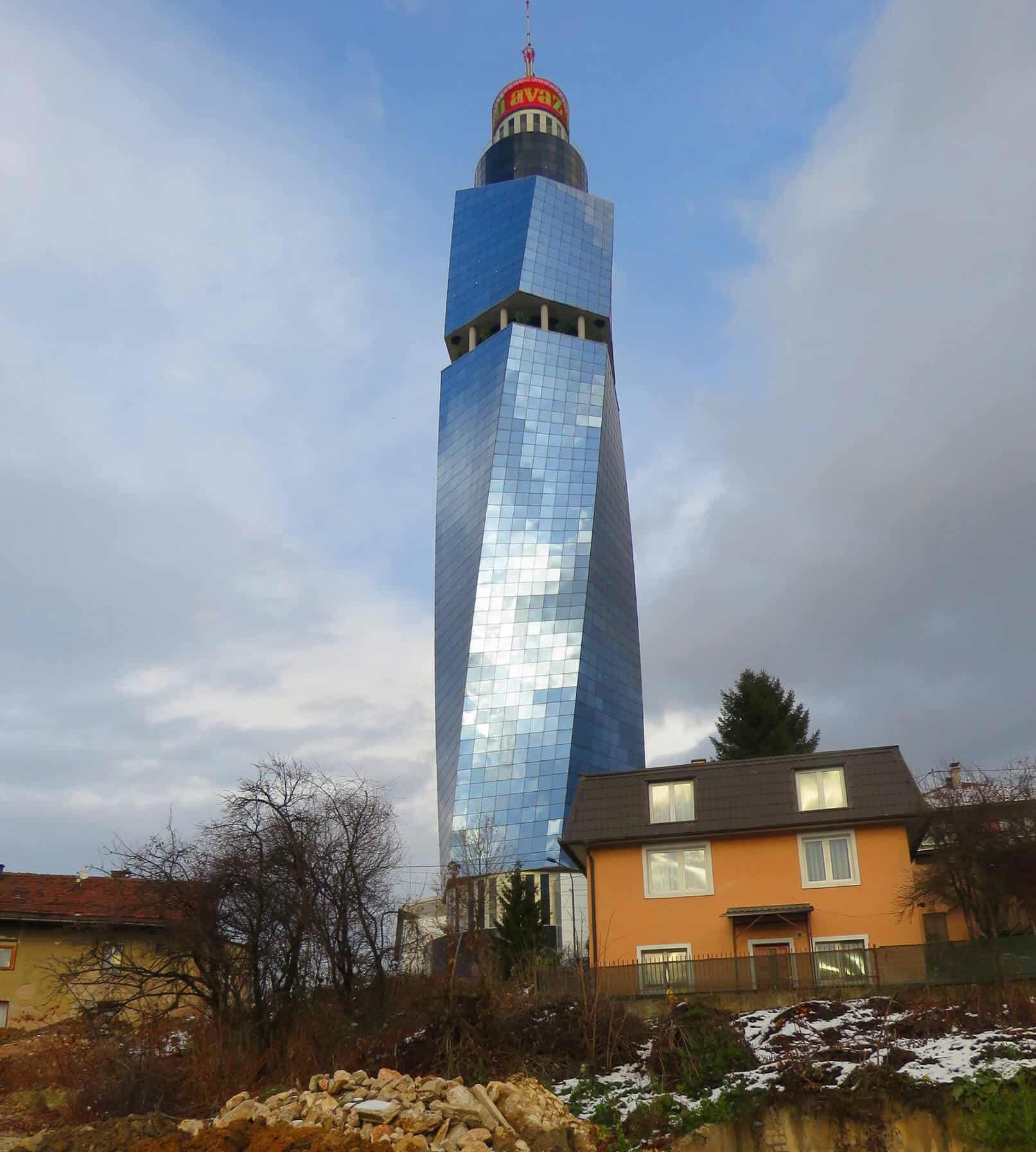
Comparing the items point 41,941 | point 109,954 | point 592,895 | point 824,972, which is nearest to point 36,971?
point 41,941

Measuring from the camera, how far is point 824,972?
82.0 feet

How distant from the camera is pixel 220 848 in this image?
93.9 feet

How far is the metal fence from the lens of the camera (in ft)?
78.9

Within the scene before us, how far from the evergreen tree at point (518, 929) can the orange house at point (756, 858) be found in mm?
4154

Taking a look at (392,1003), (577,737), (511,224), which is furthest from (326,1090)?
(511,224)

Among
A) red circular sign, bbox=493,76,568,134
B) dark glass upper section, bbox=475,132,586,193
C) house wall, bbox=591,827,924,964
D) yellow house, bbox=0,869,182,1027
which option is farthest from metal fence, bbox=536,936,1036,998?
red circular sign, bbox=493,76,568,134

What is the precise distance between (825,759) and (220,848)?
55.2ft

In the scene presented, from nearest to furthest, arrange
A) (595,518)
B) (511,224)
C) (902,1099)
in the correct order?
1. (902,1099)
2. (595,518)
3. (511,224)

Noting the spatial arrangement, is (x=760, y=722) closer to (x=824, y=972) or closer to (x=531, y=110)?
(x=824, y=972)

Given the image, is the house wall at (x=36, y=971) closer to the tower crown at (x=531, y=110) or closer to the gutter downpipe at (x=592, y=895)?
the gutter downpipe at (x=592, y=895)

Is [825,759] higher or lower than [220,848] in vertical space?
higher

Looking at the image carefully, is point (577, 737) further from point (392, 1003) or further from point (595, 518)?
point (392, 1003)

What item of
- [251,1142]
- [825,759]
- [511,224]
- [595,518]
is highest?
[511,224]

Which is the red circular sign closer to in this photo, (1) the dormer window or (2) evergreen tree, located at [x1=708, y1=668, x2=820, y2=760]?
(2) evergreen tree, located at [x1=708, y1=668, x2=820, y2=760]
